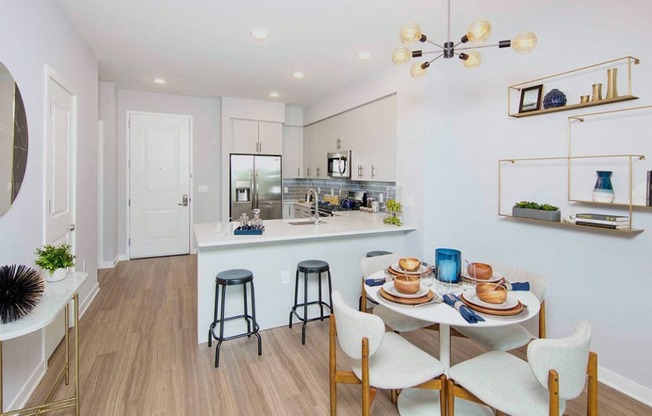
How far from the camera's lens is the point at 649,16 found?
82.6 inches

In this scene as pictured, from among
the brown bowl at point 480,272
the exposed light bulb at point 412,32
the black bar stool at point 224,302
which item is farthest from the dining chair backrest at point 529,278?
the black bar stool at point 224,302

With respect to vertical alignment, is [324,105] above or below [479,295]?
above

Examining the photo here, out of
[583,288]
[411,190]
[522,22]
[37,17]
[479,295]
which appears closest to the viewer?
[479,295]

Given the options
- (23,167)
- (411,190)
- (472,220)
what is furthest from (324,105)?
(23,167)

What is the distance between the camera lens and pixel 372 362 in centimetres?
178

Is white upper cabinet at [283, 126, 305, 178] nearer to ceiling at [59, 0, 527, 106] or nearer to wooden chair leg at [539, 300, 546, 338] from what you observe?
ceiling at [59, 0, 527, 106]

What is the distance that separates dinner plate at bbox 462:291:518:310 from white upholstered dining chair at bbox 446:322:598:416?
25 cm

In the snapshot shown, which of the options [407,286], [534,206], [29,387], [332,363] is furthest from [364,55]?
[29,387]

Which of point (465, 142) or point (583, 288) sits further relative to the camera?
point (465, 142)

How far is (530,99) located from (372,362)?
2404mm

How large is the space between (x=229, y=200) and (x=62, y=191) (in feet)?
10.0

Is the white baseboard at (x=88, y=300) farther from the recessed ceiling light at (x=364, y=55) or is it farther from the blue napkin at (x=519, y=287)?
the recessed ceiling light at (x=364, y=55)

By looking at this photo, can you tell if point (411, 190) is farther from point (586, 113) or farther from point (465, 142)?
point (586, 113)

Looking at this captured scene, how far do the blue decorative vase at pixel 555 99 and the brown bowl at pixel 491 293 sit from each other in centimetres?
163
